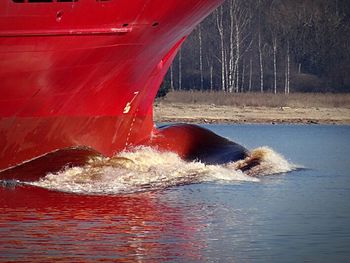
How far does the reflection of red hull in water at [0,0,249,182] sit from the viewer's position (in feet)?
49.1

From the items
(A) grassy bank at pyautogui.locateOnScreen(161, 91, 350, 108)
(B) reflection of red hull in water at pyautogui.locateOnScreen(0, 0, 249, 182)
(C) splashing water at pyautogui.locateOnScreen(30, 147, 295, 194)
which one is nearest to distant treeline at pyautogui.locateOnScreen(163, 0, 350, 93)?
(A) grassy bank at pyautogui.locateOnScreen(161, 91, 350, 108)

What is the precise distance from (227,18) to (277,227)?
40.7 m

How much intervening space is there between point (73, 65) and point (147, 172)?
195 centimetres

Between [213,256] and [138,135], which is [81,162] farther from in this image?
[213,256]

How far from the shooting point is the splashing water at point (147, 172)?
1504 centimetres

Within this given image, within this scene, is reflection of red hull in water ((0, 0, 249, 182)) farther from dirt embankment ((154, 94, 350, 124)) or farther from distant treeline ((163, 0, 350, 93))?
distant treeline ((163, 0, 350, 93))

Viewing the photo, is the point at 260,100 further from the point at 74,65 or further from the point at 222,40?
the point at 74,65

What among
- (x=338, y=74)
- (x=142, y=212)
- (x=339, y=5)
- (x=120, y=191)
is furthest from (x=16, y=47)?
(x=339, y=5)

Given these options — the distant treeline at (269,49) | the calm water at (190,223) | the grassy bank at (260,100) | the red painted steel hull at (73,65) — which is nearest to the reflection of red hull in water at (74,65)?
the red painted steel hull at (73,65)

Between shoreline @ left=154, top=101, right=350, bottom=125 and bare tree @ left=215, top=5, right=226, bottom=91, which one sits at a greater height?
bare tree @ left=215, top=5, right=226, bottom=91

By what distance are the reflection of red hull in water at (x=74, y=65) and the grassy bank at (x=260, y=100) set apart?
19198 millimetres

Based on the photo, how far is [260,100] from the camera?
37.3 metres

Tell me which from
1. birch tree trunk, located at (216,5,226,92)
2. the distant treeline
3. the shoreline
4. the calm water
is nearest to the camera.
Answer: the calm water

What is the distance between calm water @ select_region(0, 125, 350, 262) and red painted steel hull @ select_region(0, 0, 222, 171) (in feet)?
3.63
